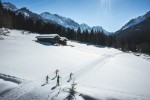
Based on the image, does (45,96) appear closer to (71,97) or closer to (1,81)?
(71,97)

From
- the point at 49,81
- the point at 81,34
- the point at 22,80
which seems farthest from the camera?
the point at 81,34

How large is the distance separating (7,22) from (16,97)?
68.7 m

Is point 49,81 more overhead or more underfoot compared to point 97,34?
more underfoot

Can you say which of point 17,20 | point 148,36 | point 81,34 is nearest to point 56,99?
point 17,20

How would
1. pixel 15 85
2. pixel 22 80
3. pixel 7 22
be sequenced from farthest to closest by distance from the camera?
pixel 7 22
pixel 22 80
pixel 15 85

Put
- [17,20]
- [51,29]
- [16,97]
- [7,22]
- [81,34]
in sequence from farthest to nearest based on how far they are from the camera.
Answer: [81,34] < [51,29] < [17,20] < [7,22] < [16,97]

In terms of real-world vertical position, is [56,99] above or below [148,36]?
below

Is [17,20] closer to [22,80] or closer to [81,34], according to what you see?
[81,34]

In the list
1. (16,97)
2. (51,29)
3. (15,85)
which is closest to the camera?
(16,97)

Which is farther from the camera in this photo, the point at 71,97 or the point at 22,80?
the point at 22,80

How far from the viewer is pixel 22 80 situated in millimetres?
18453

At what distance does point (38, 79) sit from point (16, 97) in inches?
Answer: 215

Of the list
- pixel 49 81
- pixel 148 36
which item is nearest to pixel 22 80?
pixel 49 81

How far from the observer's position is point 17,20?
92.3m
